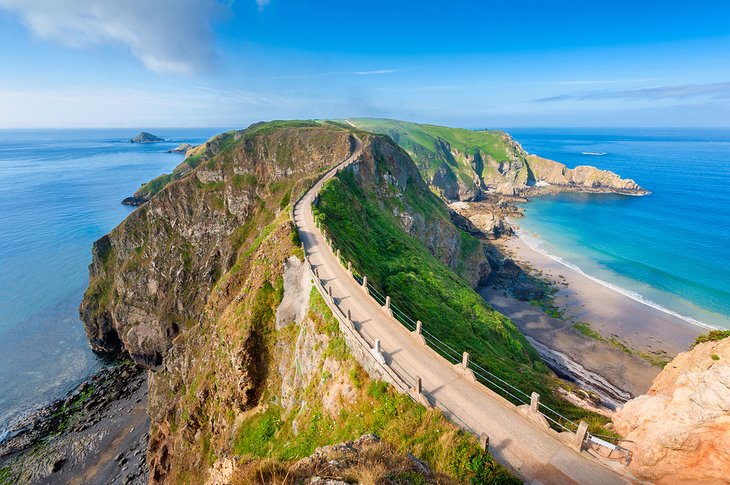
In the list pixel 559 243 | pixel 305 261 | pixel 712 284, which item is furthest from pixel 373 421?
pixel 559 243

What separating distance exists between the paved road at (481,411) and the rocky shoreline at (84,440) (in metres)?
41.6

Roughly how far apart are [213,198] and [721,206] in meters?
189

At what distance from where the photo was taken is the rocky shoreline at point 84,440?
45281 millimetres

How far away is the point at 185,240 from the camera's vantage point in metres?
77.7

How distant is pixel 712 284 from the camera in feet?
258

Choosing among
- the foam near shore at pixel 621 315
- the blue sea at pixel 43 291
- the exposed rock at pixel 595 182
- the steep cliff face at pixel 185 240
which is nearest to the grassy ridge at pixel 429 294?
the steep cliff face at pixel 185 240

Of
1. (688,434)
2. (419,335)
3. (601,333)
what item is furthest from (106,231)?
(688,434)

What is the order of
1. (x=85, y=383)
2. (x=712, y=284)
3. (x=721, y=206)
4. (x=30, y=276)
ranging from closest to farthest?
(x=85, y=383), (x=712, y=284), (x=30, y=276), (x=721, y=206)

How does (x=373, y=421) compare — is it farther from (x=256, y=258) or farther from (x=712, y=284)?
(x=712, y=284)

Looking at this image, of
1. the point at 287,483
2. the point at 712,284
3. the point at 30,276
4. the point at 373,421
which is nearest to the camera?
the point at 287,483

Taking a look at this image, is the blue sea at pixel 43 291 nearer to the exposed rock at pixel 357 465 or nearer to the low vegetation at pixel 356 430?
the low vegetation at pixel 356 430

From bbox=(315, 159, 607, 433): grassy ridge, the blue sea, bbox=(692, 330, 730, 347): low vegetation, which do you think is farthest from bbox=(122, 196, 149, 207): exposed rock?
bbox=(692, 330, 730, 347): low vegetation

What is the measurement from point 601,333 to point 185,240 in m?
88.7

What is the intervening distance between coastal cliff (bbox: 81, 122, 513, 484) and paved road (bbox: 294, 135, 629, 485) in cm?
151
